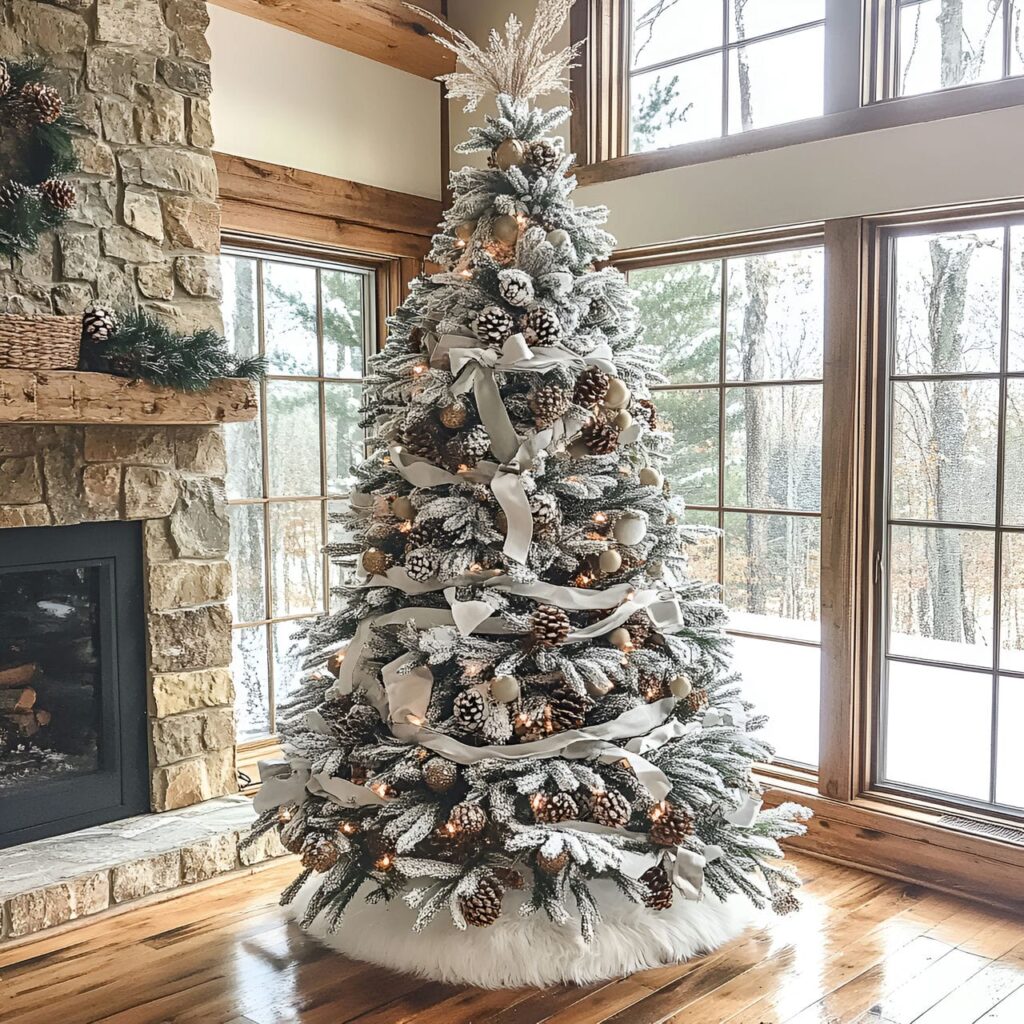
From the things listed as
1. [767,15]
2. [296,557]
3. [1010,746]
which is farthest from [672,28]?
[1010,746]

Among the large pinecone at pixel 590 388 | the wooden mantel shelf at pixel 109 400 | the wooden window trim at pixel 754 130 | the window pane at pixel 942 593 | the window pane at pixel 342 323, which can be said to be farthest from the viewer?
the window pane at pixel 342 323

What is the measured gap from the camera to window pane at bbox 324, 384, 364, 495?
4.05m

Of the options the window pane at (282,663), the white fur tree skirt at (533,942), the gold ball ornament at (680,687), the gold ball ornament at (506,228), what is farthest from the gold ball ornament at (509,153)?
the window pane at (282,663)

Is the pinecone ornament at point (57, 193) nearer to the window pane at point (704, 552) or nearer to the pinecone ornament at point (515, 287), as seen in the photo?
the pinecone ornament at point (515, 287)

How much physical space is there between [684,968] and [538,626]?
90cm

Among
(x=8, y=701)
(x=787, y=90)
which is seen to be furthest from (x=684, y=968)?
(x=787, y=90)

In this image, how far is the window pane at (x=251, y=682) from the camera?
12.5ft

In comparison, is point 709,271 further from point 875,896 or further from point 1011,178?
point 875,896

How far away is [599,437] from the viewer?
258cm

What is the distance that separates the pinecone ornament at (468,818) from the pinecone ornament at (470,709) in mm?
177

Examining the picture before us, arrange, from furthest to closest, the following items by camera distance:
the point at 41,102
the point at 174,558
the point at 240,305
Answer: the point at 240,305 < the point at 174,558 < the point at 41,102

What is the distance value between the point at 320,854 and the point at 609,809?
69 cm

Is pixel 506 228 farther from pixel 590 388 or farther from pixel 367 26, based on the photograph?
pixel 367 26

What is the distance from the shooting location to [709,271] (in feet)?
11.8
